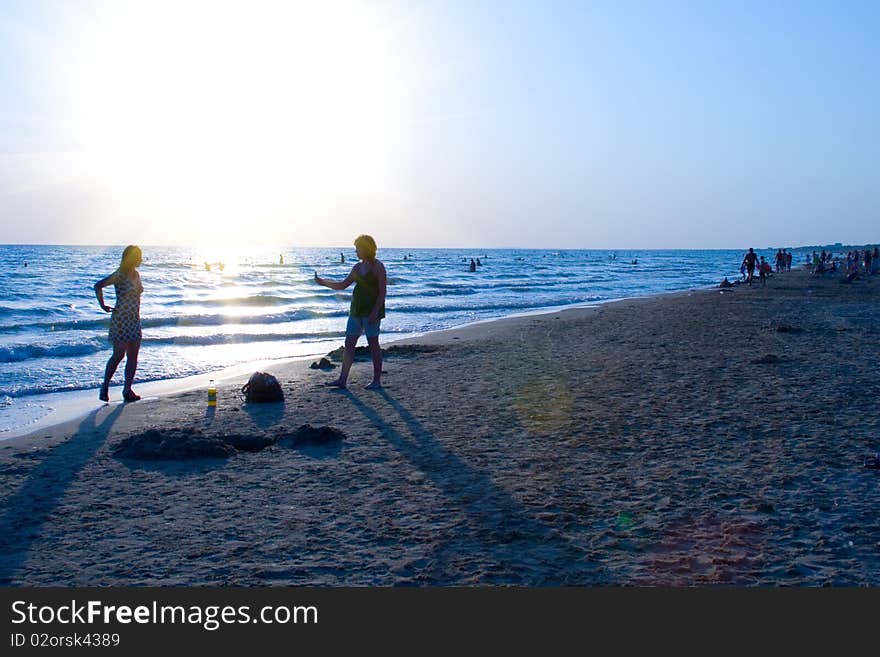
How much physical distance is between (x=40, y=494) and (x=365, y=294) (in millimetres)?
4462

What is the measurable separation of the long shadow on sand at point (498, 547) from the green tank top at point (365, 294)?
369cm

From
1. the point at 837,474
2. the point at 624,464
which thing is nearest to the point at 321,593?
the point at 624,464

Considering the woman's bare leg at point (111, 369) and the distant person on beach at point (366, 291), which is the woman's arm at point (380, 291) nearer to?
the distant person on beach at point (366, 291)

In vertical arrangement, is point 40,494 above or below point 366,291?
below

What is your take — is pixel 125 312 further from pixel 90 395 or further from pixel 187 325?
pixel 187 325

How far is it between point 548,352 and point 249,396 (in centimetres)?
575

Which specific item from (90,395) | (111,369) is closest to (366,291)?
(111,369)

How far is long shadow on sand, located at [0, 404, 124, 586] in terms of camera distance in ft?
13.1

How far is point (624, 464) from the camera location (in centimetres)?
551

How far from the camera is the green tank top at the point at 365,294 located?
876cm

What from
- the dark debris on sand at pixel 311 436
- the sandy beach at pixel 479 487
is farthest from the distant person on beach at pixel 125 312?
the dark debris on sand at pixel 311 436

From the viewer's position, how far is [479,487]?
16.5 feet

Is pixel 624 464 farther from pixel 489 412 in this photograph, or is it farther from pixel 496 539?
pixel 489 412

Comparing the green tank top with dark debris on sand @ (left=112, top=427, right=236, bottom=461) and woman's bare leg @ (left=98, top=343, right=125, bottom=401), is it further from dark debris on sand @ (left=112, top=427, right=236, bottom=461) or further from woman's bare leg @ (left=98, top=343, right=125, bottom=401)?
dark debris on sand @ (left=112, top=427, right=236, bottom=461)
